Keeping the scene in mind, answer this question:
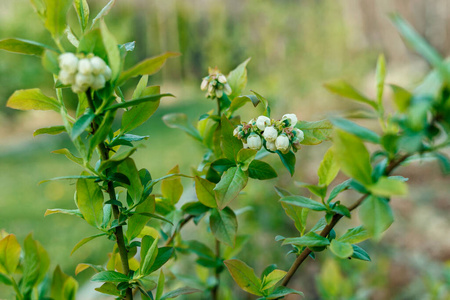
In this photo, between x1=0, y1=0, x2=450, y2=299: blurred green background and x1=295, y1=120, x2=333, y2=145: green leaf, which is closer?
x1=295, y1=120, x2=333, y2=145: green leaf

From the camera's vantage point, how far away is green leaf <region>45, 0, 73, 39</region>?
0.81ft

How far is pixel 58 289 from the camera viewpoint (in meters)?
0.34

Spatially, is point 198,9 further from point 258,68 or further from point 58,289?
point 58,289

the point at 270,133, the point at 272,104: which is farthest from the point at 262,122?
the point at 272,104

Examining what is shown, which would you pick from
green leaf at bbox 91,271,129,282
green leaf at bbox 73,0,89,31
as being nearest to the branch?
green leaf at bbox 91,271,129,282

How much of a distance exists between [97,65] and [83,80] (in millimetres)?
12

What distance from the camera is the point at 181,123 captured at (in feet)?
1.37

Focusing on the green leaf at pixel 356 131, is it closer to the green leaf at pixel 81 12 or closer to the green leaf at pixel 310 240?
the green leaf at pixel 310 240

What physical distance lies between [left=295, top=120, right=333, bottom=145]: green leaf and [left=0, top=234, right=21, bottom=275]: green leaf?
0.25 m

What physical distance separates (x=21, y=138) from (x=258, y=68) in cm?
279

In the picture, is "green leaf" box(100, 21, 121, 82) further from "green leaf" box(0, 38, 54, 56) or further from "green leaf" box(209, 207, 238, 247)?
"green leaf" box(209, 207, 238, 247)


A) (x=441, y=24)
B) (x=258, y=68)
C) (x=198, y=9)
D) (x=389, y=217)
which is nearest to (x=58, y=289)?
(x=389, y=217)

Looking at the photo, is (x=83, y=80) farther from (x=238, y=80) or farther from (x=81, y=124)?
(x=238, y=80)

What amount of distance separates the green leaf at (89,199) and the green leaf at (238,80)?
0.54 ft
